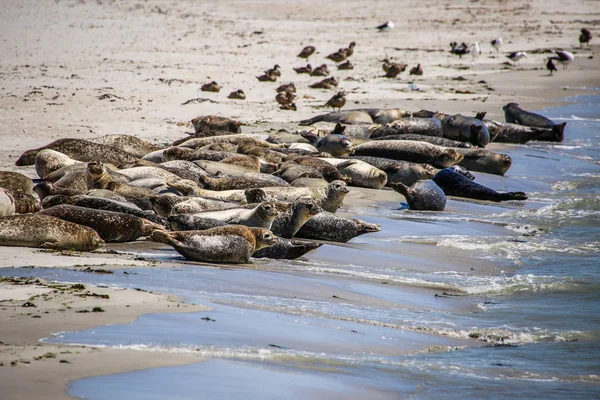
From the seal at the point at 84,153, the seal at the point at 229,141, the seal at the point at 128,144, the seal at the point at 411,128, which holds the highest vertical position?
the seal at the point at 411,128

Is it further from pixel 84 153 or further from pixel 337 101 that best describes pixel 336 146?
pixel 337 101

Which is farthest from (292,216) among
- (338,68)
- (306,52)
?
(306,52)

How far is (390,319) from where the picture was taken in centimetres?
505

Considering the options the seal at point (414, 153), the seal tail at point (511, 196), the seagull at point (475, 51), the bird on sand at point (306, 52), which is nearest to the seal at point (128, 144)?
the seal at point (414, 153)

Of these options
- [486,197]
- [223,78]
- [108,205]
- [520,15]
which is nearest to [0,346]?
[108,205]

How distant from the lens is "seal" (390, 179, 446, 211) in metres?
9.23

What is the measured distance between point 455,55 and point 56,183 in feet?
59.9

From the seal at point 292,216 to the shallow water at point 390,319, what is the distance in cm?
30

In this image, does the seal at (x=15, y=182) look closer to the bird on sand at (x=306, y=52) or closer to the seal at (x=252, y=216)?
the seal at (x=252, y=216)

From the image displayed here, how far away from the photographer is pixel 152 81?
16.1 metres

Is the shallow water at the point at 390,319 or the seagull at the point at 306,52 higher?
the seagull at the point at 306,52

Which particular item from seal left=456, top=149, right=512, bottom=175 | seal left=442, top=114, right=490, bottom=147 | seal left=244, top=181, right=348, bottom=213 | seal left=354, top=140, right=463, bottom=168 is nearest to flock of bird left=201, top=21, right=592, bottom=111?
seal left=442, top=114, right=490, bottom=147

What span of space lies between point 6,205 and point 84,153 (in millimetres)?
3382

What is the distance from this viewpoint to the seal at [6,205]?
617cm
